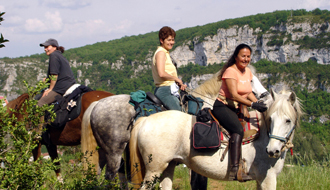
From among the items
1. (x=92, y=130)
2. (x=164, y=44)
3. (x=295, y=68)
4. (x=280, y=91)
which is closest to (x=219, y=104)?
(x=280, y=91)

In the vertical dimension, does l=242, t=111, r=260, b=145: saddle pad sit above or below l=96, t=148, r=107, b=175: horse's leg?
above

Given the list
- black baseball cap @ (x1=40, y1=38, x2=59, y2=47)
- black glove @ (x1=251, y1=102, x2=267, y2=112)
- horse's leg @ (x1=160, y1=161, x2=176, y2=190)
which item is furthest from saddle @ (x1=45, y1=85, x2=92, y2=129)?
black glove @ (x1=251, y1=102, x2=267, y2=112)

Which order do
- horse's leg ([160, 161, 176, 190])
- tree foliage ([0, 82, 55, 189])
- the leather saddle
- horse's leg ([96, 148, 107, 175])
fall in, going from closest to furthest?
tree foliage ([0, 82, 55, 189])
horse's leg ([160, 161, 176, 190])
the leather saddle
horse's leg ([96, 148, 107, 175])

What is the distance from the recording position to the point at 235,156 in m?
3.89

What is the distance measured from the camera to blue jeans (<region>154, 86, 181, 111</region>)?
5.11 metres

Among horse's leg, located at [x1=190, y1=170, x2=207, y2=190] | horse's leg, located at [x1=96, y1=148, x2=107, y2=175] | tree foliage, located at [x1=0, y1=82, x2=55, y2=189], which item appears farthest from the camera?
horse's leg, located at [x1=96, y1=148, x2=107, y2=175]

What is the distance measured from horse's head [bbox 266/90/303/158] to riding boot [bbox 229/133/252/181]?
1.27 feet

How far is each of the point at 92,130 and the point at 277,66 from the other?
483 feet

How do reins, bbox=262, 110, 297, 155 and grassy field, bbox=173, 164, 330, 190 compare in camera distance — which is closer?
reins, bbox=262, 110, 297, 155

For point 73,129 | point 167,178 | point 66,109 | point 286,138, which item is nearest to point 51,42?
point 66,109

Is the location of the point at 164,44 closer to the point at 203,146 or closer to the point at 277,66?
the point at 203,146

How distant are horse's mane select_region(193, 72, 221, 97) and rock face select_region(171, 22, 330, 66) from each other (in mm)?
154960

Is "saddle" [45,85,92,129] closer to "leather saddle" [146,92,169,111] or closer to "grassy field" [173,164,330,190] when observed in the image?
"leather saddle" [146,92,169,111]

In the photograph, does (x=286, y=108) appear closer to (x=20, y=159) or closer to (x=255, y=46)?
(x=20, y=159)
